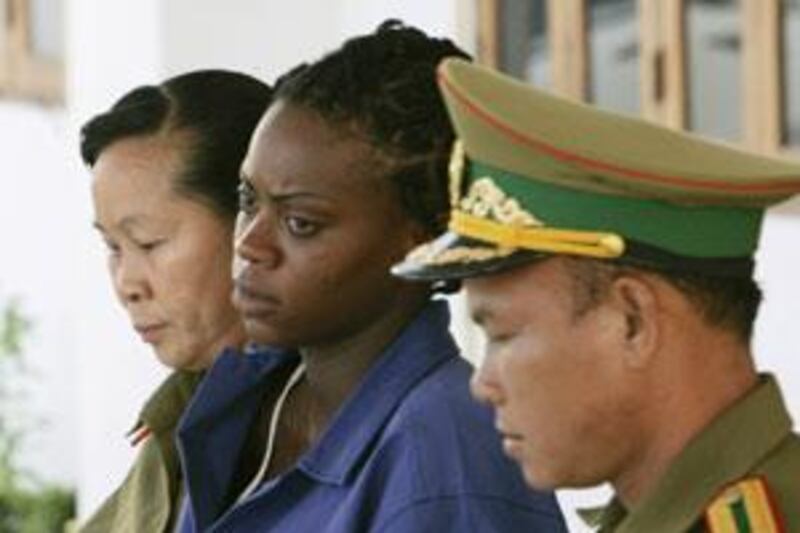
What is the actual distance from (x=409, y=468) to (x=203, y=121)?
1.95 ft

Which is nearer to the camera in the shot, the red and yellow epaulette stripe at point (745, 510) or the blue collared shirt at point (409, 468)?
the red and yellow epaulette stripe at point (745, 510)

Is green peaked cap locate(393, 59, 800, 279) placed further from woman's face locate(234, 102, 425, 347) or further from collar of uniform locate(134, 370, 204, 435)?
collar of uniform locate(134, 370, 204, 435)

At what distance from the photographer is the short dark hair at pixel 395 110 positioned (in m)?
2.01

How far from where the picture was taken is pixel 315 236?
1.99 m

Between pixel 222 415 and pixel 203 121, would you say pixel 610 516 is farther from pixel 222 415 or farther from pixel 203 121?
pixel 203 121

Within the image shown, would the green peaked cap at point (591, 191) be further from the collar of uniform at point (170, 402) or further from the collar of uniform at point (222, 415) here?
the collar of uniform at point (170, 402)

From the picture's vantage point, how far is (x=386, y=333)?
204cm

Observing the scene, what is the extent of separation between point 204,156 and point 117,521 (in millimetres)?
380

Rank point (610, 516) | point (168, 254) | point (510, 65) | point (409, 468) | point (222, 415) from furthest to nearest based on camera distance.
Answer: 1. point (510, 65)
2. point (168, 254)
3. point (222, 415)
4. point (409, 468)
5. point (610, 516)

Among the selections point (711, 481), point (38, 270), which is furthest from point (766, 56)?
point (38, 270)

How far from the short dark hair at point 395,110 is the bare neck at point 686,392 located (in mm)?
367

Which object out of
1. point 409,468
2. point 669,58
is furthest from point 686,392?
point 669,58

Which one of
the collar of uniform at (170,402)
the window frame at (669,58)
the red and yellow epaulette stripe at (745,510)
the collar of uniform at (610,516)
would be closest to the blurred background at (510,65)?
the window frame at (669,58)

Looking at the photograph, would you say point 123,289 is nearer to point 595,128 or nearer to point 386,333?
point 386,333
